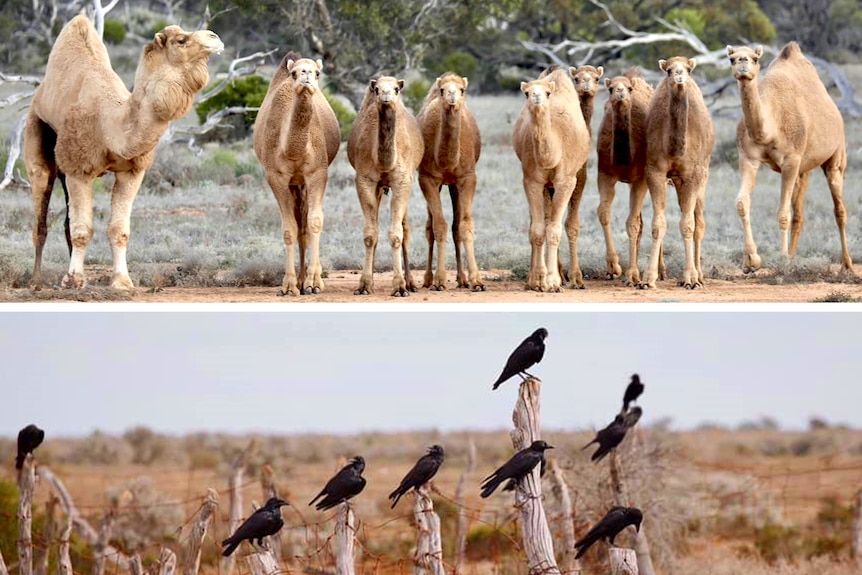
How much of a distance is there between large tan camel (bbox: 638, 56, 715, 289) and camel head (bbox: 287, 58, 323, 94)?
9.54ft

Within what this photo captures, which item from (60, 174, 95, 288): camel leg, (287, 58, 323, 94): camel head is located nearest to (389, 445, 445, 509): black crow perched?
(287, 58, 323, 94): camel head

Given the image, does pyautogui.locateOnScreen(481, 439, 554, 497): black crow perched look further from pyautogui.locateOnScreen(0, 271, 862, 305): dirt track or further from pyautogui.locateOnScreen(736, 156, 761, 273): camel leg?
pyautogui.locateOnScreen(736, 156, 761, 273): camel leg

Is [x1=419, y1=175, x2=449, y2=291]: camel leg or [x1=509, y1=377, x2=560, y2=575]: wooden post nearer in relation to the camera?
[x1=509, y1=377, x2=560, y2=575]: wooden post

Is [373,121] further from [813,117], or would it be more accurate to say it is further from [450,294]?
[813,117]

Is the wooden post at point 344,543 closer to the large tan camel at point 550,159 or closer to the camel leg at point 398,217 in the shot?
the camel leg at point 398,217

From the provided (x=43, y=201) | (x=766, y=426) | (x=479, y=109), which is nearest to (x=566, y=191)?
(x=766, y=426)

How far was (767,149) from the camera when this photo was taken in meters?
13.9

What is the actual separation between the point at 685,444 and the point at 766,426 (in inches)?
27.5

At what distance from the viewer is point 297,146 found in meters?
11.5

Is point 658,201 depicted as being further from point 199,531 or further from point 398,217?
point 199,531

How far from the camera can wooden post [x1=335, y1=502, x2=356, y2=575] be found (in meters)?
7.54

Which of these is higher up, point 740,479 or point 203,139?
point 203,139

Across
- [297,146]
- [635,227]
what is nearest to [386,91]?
[297,146]

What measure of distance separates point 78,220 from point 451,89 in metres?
3.05
